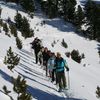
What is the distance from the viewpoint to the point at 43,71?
19.8 meters

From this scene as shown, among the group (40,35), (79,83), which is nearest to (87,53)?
(40,35)

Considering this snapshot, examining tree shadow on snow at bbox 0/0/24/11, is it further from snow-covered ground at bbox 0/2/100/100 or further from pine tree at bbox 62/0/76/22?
pine tree at bbox 62/0/76/22

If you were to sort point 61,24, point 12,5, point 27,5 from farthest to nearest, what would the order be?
point 12,5 < point 61,24 < point 27,5

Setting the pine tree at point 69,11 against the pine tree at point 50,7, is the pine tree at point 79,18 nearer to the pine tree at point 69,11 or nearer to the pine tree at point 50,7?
the pine tree at point 69,11

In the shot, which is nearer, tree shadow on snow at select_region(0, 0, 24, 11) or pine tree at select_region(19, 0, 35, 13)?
pine tree at select_region(19, 0, 35, 13)

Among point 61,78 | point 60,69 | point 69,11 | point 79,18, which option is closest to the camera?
point 60,69

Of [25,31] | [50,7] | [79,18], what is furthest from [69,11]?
[25,31]

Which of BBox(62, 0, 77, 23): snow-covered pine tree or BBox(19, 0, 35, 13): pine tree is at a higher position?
BBox(19, 0, 35, 13): pine tree

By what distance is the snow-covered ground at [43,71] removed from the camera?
48.0 ft

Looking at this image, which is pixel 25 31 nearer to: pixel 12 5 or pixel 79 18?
pixel 12 5

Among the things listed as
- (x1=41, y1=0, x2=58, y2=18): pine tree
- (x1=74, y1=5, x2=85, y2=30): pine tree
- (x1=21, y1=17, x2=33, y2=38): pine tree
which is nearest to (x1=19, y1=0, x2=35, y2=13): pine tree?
(x1=41, y1=0, x2=58, y2=18): pine tree

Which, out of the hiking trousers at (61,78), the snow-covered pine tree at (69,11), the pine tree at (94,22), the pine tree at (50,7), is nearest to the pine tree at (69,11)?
the snow-covered pine tree at (69,11)

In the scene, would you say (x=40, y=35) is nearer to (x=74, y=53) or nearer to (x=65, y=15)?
(x=74, y=53)

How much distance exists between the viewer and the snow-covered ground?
576 inches
